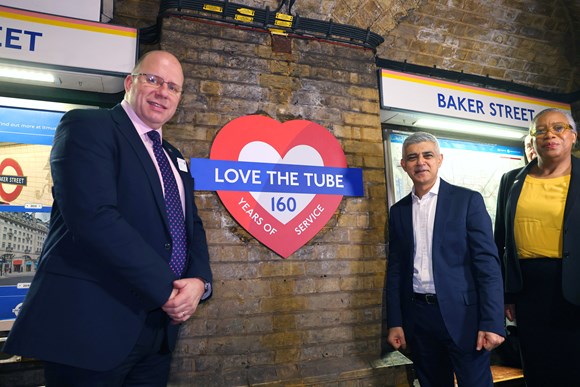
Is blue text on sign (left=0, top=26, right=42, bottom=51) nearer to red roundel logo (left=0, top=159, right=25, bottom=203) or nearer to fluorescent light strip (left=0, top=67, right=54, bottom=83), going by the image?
fluorescent light strip (left=0, top=67, right=54, bottom=83)

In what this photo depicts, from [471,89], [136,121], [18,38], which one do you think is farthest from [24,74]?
[471,89]

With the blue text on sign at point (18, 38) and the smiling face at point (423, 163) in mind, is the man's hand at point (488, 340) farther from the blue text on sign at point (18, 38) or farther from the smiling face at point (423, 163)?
the blue text on sign at point (18, 38)

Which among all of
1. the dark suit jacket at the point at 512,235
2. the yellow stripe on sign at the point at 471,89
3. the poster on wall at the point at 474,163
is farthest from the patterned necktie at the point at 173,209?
the poster on wall at the point at 474,163

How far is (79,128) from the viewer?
1139 millimetres

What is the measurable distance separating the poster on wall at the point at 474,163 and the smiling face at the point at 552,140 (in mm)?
1243

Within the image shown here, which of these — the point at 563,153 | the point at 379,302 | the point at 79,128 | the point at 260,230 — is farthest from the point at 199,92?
the point at 563,153

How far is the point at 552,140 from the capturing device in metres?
1.83

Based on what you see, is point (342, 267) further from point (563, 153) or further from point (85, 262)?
point (85, 262)

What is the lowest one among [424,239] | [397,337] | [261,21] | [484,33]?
[397,337]

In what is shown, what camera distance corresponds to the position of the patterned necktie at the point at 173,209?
1352 mm

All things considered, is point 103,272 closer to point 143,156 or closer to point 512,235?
point 143,156

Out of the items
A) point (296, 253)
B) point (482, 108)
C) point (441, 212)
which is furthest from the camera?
point (482, 108)

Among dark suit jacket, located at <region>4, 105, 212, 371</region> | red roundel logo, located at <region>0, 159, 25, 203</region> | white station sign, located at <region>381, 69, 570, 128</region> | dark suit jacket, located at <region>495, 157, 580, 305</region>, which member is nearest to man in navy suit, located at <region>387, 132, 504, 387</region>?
dark suit jacket, located at <region>495, 157, 580, 305</region>

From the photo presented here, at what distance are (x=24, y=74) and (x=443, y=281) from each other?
275 cm
